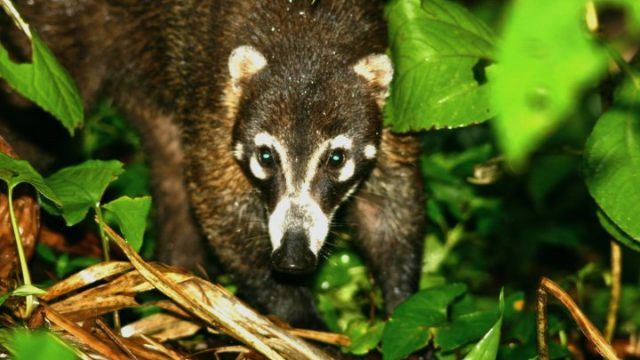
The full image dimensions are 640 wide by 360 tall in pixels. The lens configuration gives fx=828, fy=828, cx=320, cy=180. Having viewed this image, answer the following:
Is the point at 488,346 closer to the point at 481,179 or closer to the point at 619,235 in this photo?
the point at 619,235

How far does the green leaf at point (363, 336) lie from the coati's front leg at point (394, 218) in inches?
20.6

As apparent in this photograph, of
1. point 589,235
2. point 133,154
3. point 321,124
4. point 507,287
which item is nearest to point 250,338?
point 321,124

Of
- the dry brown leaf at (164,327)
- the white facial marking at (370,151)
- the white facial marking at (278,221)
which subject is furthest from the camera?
the white facial marking at (370,151)

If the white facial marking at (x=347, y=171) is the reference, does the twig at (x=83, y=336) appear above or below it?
above

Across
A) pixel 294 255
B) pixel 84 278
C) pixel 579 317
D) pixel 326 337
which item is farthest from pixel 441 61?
pixel 84 278

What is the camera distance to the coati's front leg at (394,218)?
4511 mm

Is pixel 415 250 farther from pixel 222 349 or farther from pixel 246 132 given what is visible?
pixel 222 349

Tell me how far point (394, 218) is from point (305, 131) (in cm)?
99

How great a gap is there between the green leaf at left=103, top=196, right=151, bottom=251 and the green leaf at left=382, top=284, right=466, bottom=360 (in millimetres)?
1141

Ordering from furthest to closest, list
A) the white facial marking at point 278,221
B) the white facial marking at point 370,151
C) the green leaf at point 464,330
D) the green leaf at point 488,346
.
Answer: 1. the white facial marking at point 370,151
2. the white facial marking at point 278,221
3. the green leaf at point 464,330
4. the green leaf at point 488,346

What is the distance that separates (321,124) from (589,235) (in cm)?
250

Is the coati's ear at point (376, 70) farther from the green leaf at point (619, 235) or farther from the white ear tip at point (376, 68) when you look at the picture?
the green leaf at point (619, 235)

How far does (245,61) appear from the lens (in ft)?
13.5

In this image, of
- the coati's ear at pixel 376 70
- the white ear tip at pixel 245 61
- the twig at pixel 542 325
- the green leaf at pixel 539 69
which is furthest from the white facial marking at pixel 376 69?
the green leaf at pixel 539 69
